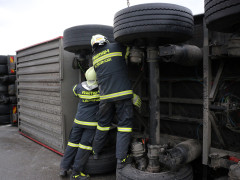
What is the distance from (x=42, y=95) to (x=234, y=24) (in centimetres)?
375

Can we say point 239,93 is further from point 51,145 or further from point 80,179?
point 51,145

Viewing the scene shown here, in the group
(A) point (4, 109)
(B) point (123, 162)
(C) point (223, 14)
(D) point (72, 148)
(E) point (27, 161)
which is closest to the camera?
(C) point (223, 14)

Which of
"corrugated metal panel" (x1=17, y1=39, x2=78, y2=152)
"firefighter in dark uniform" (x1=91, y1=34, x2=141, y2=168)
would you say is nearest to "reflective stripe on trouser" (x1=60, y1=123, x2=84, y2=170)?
"firefighter in dark uniform" (x1=91, y1=34, x2=141, y2=168)

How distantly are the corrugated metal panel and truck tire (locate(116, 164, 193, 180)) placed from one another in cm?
173

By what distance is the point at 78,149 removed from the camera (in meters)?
3.09

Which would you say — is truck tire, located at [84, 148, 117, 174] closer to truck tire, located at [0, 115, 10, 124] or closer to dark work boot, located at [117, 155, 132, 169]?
dark work boot, located at [117, 155, 132, 169]

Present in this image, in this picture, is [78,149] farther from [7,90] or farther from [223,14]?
[7,90]

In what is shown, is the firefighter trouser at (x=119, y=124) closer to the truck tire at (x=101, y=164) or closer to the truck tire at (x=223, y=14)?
the truck tire at (x=101, y=164)

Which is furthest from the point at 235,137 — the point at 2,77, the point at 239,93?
the point at 2,77

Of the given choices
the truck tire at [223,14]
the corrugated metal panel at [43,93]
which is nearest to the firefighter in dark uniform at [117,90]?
the truck tire at [223,14]

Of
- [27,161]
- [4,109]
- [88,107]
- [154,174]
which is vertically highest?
[88,107]

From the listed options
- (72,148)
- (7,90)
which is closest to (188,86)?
(72,148)

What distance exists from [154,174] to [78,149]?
4.06 ft

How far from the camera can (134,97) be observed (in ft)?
9.09
